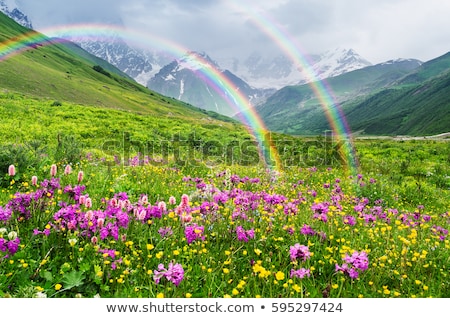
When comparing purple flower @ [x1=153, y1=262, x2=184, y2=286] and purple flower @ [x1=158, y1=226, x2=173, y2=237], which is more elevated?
purple flower @ [x1=158, y1=226, x2=173, y2=237]

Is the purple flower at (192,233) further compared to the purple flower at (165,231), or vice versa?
the purple flower at (165,231)

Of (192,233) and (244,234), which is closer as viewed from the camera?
(192,233)

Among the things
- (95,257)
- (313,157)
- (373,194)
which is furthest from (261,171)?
(95,257)

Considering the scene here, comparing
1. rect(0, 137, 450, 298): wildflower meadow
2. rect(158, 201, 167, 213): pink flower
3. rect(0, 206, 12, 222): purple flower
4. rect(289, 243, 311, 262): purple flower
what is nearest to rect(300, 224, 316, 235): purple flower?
rect(0, 137, 450, 298): wildflower meadow

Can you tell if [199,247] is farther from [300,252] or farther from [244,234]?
[300,252]

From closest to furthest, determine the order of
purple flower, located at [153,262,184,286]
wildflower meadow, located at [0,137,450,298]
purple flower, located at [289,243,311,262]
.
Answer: purple flower, located at [153,262,184,286]
wildflower meadow, located at [0,137,450,298]
purple flower, located at [289,243,311,262]

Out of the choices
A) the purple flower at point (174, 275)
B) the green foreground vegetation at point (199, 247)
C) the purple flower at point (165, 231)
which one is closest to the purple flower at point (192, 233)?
the green foreground vegetation at point (199, 247)

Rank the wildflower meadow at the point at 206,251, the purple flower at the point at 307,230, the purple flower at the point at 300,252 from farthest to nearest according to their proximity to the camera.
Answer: the purple flower at the point at 307,230 → the purple flower at the point at 300,252 → the wildflower meadow at the point at 206,251

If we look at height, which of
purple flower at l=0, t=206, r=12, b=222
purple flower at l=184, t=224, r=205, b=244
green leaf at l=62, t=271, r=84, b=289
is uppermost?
purple flower at l=0, t=206, r=12, b=222

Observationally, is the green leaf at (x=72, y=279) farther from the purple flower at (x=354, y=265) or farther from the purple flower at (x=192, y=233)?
the purple flower at (x=354, y=265)

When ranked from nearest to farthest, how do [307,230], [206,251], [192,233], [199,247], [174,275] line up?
[174,275]
[206,251]
[199,247]
[192,233]
[307,230]

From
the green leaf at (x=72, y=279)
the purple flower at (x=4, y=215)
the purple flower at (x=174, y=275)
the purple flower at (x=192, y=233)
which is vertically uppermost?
the purple flower at (x=4, y=215)

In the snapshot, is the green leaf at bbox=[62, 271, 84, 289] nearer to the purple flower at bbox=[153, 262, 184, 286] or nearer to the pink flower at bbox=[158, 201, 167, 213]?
the purple flower at bbox=[153, 262, 184, 286]

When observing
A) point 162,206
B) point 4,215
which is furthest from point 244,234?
point 4,215
